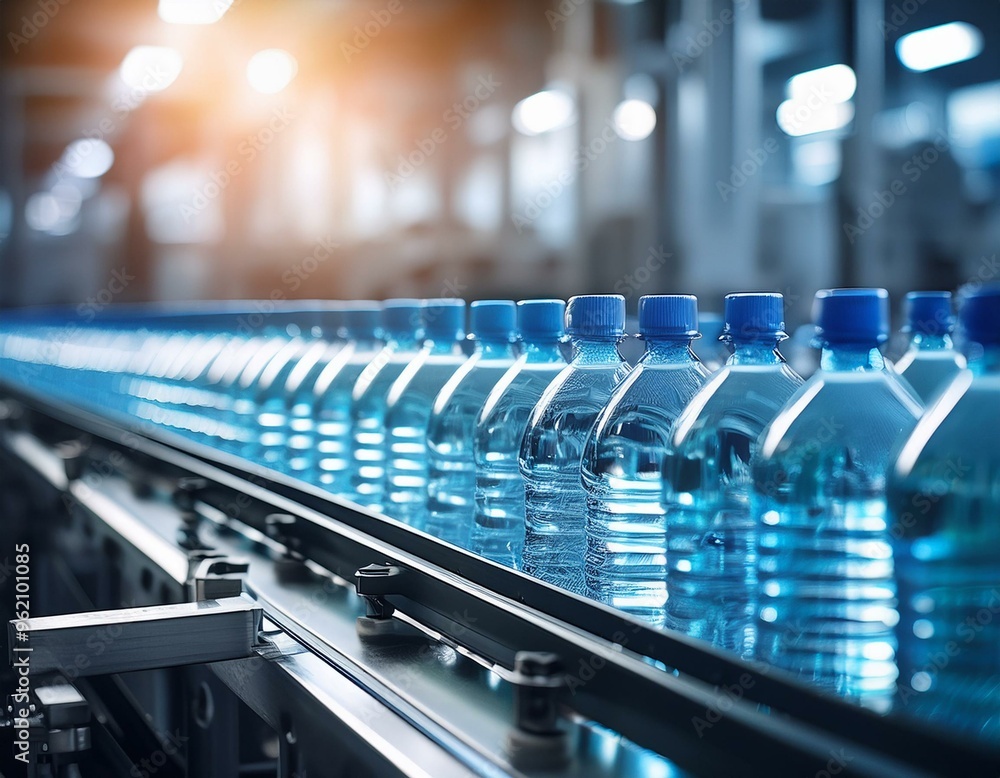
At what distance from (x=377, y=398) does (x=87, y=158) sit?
231 inches

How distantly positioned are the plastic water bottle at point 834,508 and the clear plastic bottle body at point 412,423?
0.68m

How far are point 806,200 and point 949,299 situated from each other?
2.64 metres

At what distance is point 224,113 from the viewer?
5.07 meters

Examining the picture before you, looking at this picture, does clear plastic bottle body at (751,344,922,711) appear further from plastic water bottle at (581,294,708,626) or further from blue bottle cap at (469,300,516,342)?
blue bottle cap at (469,300,516,342)

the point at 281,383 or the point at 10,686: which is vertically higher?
the point at 281,383

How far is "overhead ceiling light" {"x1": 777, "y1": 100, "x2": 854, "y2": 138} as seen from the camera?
3.49 m

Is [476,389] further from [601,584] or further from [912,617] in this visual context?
[912,617]

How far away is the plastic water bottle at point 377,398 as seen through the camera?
1.53 meters

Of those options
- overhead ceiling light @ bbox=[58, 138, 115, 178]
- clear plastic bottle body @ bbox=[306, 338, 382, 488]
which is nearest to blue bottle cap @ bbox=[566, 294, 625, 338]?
clear plastic bottle body @ bbox=[306, 338, 382, 488]

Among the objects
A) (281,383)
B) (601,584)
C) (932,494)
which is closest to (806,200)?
(281,383)
